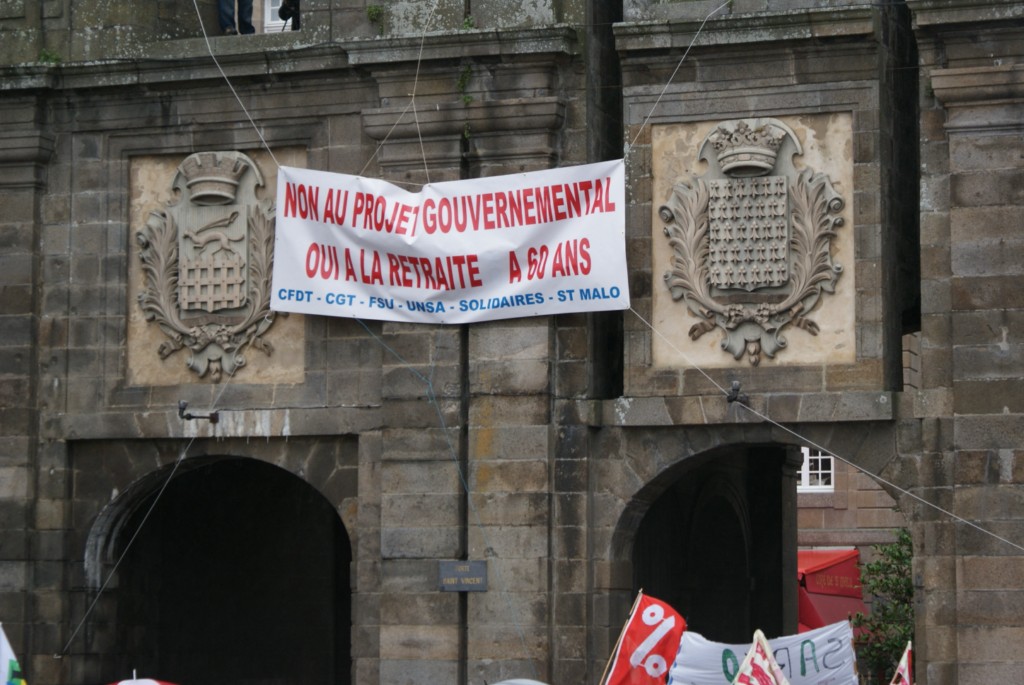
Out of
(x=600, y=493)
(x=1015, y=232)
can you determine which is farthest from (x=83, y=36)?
(x=1015, y=232)

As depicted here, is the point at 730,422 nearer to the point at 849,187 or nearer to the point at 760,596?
the point at 849,187

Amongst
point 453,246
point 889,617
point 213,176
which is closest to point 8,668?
point 453,246

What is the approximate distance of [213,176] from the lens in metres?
26.4

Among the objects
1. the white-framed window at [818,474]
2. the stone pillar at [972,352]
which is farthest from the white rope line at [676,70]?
the white-framed window at [818,474]

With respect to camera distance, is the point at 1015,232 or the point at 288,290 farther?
the point at 288,290

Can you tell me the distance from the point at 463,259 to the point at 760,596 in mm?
8049

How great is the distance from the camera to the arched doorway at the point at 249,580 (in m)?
28.8

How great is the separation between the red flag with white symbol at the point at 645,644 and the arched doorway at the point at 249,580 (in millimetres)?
7513

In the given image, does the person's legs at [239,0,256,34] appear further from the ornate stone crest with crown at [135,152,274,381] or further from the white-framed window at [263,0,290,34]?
the white-framed window at [263,0,290,34]

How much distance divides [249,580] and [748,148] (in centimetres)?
925

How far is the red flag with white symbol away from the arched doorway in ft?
24.6

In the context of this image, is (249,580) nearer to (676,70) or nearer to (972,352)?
(676,70)

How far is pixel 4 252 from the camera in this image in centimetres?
2689

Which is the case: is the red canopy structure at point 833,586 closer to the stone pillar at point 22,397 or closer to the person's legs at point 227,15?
the person's legs at point 227,15
